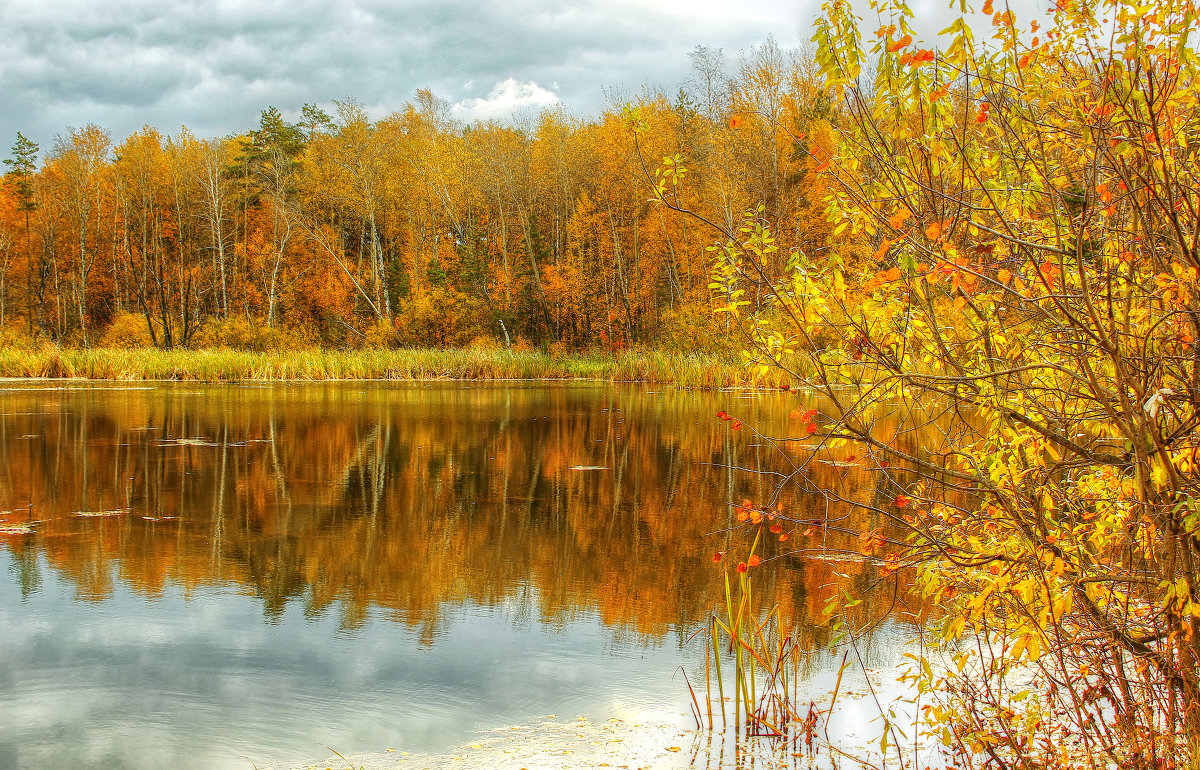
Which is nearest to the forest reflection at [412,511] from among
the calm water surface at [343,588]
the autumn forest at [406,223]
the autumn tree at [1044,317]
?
the calm water surface at [343,588]

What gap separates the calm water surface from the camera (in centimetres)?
364

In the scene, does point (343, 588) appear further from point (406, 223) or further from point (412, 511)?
point (406, 223)

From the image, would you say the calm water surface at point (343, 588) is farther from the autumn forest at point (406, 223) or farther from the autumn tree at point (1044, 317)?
the autumn forest at point (406, 223)

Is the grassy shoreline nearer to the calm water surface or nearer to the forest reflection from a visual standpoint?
the forest reflection

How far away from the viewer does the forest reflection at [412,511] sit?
553cm

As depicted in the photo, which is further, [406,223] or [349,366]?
[406,223]

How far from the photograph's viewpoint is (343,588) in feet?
18.3

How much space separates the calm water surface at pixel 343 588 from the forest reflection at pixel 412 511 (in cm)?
3

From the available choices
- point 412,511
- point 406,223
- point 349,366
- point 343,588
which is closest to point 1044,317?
point 343,588

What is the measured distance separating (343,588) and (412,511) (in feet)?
8.23

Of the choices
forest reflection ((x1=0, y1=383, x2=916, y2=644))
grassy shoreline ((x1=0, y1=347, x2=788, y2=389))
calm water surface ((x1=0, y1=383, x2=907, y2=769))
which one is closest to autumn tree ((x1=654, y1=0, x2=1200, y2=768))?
calm water surface ((x1=0, y1=383, x2=907, y2=769))

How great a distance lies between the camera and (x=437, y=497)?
8844 millimetres

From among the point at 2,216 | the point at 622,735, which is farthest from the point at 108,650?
the point at 2,216

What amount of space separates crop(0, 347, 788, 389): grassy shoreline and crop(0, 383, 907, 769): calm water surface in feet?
57.6
